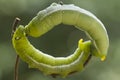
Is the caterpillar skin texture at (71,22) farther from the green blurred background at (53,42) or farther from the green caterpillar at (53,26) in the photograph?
the green blurred background at (53,42)

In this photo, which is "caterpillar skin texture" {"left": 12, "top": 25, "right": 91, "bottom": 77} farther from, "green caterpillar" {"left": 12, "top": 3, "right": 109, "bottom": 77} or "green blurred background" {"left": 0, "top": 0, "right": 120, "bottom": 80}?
"green blurred background" {"left": 0, "top": 0, "right": 120, "bottom": 80}

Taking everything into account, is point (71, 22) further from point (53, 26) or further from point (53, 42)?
point (53, 42)

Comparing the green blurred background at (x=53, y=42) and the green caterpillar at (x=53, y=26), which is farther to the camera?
the green blurred background at (x=53, y=42)

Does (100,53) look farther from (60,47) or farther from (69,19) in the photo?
(60,47)

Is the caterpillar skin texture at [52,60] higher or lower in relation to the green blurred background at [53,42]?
lower

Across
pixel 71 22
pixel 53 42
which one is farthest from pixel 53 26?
pixel 53 42

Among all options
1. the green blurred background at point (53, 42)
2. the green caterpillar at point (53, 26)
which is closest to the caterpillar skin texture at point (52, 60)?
the green caterpillar at point (53, 26)

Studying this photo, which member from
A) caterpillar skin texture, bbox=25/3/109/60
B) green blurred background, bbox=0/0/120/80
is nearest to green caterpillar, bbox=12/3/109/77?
caterpillar skin texture, bbox=25/3/109/60
